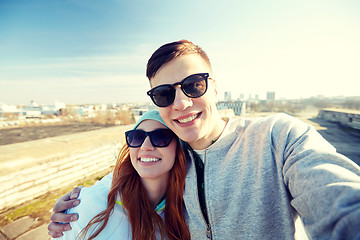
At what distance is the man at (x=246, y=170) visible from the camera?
2.05 feet

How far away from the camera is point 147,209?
1.36 metres

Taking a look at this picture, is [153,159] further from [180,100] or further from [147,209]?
[180,100]

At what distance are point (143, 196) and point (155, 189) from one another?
0.39 feet

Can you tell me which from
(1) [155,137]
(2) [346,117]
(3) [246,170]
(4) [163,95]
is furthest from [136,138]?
(2) [346,117]

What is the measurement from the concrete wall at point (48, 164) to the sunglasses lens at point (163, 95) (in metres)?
2.90

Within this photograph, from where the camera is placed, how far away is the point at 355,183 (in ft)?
1.95

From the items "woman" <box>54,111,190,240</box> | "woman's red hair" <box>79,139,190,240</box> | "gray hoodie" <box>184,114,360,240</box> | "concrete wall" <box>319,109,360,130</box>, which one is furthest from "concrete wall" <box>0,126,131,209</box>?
"concrete wall" <box>319,109,360,130</box>

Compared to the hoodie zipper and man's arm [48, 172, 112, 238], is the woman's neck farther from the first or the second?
man's arm [48, 172, 112, 238]

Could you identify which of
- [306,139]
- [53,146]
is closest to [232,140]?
[306,139]

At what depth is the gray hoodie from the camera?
0.60 metres

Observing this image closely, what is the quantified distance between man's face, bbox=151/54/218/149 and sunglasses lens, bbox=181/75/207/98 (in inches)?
1.3

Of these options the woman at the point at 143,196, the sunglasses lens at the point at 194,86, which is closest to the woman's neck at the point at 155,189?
the woman at the point at 143,196

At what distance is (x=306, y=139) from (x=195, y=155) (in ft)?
2.37

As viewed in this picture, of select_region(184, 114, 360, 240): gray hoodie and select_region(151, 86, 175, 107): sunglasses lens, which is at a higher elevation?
select_region(151, 86, 175, 107): sunglasses lens
